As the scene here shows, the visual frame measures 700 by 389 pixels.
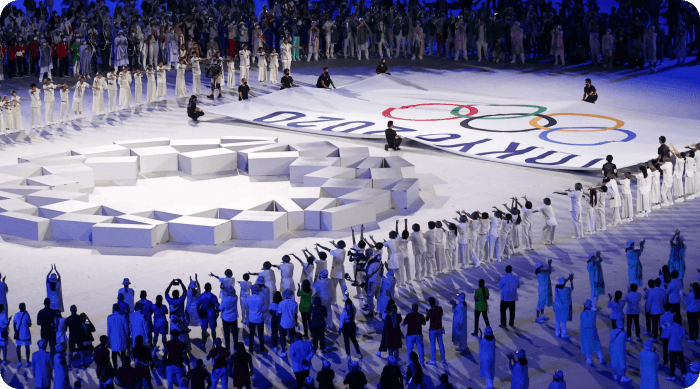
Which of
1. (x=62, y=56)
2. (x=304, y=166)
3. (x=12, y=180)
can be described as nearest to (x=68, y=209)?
(x=12, y=180)

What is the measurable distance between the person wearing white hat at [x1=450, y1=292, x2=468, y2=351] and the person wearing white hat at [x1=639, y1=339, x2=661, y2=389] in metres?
2.63

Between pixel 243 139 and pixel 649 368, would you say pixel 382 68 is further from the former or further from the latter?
pixel 649 368

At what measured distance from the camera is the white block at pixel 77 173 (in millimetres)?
22266

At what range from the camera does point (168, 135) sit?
1101 inches

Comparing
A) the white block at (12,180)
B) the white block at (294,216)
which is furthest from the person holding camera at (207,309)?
the white block at (12,180)

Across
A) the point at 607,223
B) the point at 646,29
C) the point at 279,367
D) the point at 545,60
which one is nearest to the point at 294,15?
the point at 545,60

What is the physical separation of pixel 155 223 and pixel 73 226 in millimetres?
1729

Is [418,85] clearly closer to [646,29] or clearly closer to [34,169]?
[646,29]

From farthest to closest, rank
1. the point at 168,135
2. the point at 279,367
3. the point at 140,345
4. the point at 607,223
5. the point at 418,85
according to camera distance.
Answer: the point at 418,85, the point at 168,135, the point at 607,223, the point at 279,367, the point at 140,345

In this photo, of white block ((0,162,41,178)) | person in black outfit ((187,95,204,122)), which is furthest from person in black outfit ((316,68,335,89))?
white block ((0,162,41,178))

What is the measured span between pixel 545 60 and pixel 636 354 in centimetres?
2494

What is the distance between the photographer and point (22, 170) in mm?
22578

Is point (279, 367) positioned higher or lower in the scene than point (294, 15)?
lower

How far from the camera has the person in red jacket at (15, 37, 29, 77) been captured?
3269cm
